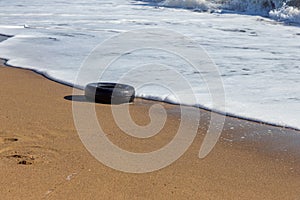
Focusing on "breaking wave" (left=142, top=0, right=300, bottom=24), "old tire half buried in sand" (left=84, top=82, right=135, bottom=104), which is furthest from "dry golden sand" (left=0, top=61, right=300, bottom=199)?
"breaking wave" (left=142, top=0, right=300, bottom=24)

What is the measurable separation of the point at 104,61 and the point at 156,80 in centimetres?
185

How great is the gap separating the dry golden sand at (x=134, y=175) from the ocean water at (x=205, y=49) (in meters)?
0.71

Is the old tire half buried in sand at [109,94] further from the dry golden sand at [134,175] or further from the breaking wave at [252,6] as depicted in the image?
the breaking wave at [252,6]

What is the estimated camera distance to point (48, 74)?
7.09 meters

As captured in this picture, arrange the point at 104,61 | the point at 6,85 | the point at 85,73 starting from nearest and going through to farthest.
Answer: the point at 6,85, the point at 85,73, the point at 104,61

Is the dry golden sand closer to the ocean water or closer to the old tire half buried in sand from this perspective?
the old tire half buried in sand

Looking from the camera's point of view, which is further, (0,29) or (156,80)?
(0,29)

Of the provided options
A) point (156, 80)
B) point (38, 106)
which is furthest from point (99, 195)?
point (156, 80)

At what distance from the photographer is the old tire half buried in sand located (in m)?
5.30

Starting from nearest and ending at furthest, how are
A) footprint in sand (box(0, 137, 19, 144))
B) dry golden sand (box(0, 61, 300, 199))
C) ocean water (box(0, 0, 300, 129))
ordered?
dry golden sand (box(0, 61, 300, 199))
footprint in sand (box(0, 137, 19, 144))
ocean water (box(0, 0, 300, 129))

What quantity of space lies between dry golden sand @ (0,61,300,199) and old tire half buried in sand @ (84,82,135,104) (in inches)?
7.3

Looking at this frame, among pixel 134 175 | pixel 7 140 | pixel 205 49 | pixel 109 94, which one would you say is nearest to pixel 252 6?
pixel 205 49

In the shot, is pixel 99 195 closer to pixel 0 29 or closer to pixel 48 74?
pixel 48 74

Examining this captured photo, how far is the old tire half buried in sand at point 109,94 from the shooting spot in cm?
530
